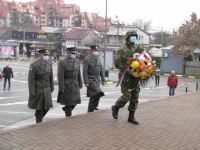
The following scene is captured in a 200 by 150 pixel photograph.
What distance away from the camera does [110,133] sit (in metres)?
5.94

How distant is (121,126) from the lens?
6.52 metres

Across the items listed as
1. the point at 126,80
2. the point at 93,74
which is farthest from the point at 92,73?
the point at 126,80

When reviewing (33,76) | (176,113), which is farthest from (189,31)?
(33,76)

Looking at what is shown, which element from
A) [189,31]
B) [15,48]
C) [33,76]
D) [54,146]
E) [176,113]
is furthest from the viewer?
[15,48]

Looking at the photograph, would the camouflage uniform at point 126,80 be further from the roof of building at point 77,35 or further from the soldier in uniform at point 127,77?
the roof of building at point 77,35

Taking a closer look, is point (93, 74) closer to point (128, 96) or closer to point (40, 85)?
point (40, 85)

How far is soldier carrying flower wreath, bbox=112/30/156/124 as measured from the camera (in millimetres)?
6203

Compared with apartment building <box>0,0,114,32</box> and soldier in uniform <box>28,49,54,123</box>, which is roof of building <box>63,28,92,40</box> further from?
apartment building <box>0,0,114,32</box>

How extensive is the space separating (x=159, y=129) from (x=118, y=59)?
1803 mm

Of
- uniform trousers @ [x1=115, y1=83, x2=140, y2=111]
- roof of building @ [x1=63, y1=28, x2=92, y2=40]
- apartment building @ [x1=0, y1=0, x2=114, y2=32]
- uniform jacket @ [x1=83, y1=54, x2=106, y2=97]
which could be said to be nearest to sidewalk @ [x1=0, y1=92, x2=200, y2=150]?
uniform trousers @ [x1=115, y1=83, x2=140, y2=111]

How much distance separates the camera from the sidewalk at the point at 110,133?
5180mm

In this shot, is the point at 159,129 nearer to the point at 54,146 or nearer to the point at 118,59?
the point at 118,59

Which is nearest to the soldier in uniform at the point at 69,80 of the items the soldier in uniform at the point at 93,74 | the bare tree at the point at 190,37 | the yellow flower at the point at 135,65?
the soldier in uniform at the point at 93,74

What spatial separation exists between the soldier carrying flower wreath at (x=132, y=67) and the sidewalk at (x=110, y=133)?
63 cm
